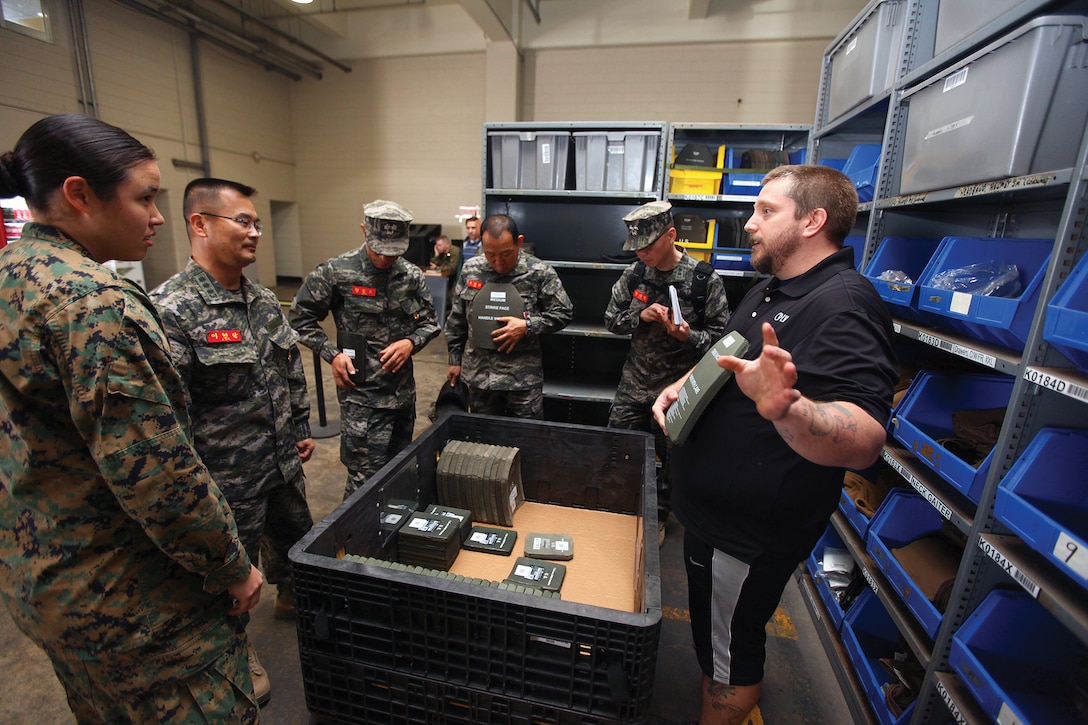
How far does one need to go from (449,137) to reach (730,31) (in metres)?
4.29

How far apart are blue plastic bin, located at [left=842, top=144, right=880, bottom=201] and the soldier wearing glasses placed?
242cm

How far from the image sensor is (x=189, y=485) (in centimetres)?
90

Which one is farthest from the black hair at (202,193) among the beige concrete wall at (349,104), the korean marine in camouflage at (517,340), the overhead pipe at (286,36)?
the overhead pipe at (286,36)

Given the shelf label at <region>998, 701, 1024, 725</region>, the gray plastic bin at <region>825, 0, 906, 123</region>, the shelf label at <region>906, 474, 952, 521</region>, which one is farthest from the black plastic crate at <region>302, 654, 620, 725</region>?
the gray plastic bin at <region>825, 0, 906, 123</region>

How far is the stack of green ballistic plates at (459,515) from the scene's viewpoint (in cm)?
167

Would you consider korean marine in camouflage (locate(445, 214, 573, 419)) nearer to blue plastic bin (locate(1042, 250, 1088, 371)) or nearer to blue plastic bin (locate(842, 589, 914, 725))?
blue plastic bin (locate(842, 589, 914, 725))

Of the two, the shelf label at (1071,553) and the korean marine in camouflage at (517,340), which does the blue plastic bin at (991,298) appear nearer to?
the shelf label at (1071,553)

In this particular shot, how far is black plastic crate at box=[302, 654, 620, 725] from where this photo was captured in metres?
1.08

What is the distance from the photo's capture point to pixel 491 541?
1.73m

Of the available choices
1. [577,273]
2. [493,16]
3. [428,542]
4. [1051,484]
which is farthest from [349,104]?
[1051,484]

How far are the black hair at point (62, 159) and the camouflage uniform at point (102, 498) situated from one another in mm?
83

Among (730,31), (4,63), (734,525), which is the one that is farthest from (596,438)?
(4,63)

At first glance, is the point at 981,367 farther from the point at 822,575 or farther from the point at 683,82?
the point at 683,82

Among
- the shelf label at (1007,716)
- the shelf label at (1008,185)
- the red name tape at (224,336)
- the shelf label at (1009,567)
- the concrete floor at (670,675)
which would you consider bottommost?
the concrete floor at (670,675)
